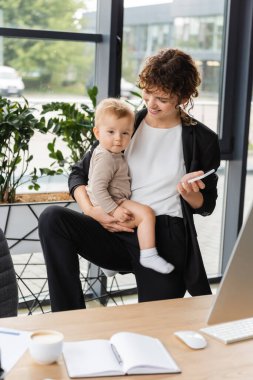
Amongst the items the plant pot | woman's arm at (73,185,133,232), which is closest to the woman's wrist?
woman's arm at (73,185,133,232)

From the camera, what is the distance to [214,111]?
4.12 m

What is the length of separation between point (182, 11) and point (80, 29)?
697 mm

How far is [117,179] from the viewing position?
2668 mm

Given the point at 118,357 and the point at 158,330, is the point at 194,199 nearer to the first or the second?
the point at 158,330

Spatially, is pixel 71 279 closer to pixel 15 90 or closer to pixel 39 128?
pixel 39 128

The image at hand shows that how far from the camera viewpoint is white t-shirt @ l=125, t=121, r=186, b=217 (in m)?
2.66

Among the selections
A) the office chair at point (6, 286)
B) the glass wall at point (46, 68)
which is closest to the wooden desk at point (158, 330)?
the office chair at point (6, 286)

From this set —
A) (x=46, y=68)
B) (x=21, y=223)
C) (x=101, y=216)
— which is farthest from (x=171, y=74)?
(x=46, y=68)

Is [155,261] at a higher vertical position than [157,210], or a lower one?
lower

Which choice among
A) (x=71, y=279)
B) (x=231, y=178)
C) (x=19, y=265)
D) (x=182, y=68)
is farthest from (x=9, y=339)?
(x=231, y=178)

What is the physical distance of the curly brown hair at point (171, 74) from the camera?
103 inches

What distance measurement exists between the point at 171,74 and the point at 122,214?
59 cm

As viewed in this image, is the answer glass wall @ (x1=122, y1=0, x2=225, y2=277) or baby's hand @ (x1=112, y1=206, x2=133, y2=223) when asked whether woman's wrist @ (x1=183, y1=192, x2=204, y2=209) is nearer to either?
baby's hand @ (x1=112, y1=206, x2=133, y2=223)

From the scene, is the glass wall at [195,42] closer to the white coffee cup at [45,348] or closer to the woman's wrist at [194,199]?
the woman's wrist at [194,199]
